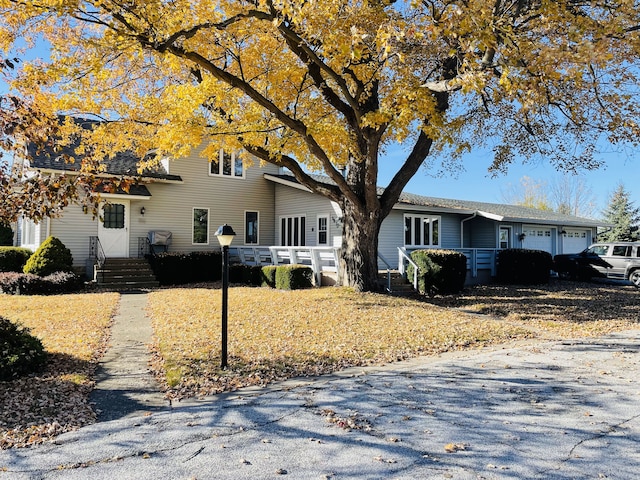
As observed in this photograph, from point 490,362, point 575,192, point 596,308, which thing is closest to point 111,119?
point 490,362

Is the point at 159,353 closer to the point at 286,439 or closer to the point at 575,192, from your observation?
the point at 286,439

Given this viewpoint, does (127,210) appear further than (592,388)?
Yes

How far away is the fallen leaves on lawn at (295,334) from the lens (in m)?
5.83

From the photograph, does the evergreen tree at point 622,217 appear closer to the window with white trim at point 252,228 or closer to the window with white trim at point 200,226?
the window with white trim at point 252,228

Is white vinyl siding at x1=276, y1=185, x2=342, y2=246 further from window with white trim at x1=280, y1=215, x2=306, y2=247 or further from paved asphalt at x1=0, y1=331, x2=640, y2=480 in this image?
paved asphalt at x1=0, y1=331, x2=640, y2=480

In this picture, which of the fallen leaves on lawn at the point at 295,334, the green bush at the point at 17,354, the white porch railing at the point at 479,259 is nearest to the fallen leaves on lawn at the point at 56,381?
the green bush at the point at 17,354

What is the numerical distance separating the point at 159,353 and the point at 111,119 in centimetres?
933

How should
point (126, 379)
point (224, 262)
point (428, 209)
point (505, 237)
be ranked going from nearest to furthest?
point (126, 379)
point (224, 262)
point (428, 209)
point (505, 237)

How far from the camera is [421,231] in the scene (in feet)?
65.6

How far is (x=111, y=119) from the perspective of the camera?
13.3 metres

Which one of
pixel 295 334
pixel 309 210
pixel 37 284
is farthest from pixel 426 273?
pixel 37 284

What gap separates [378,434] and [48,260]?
14.0m

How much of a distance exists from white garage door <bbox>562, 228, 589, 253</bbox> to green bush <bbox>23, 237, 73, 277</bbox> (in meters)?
24.1

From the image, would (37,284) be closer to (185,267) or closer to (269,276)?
(185,267)
